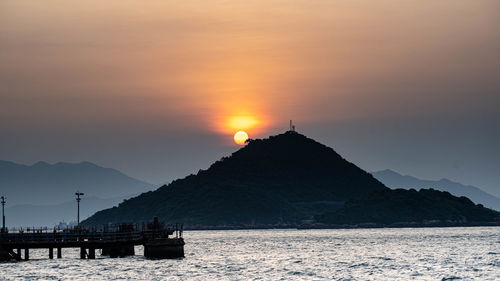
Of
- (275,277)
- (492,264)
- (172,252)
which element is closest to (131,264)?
(172,252)

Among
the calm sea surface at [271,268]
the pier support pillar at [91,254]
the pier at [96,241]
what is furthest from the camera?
the pier support pillar at [91,254]

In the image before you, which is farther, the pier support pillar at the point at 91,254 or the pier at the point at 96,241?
the pier support pillar at the point at 91,254

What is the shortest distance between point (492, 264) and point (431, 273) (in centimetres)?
1858

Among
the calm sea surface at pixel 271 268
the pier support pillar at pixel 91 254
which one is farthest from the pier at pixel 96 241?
the calm sea surface at pixel 271 268

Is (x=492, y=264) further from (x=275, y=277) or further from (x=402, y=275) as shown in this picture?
(x=275, y=277)

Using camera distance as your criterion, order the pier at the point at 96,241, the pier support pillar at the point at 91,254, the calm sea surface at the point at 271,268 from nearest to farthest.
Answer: the calm sea surface at the point at 271,268 < the pier at the point at 96,241 < the pier support pillar at the point at 91,254

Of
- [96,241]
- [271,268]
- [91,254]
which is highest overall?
[96,241]

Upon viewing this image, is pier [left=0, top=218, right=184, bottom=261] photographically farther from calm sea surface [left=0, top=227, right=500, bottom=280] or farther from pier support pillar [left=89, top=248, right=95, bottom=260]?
calm sea surface [left=0, top=227, right=500, bottom=280]

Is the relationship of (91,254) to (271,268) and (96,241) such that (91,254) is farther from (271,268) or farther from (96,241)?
(271,268)

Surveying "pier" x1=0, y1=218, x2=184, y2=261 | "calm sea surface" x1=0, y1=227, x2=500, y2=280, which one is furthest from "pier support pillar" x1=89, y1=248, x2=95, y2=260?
"calm sea surface" x1=0, y1=227, x2=500, y2=280

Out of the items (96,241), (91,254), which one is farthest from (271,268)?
(91,254)

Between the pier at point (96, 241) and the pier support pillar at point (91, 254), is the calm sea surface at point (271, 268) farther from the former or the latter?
the pier at point (96, 241)

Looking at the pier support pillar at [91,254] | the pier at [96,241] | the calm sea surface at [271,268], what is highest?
the pier at [96,241]

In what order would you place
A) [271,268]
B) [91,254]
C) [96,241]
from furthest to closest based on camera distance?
[91,254]
[96,241]
[271,268]
